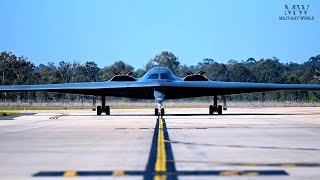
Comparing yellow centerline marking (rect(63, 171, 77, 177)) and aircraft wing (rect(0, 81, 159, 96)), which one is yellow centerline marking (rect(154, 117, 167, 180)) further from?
aircraft wing (rect(0, 81, 159, 96))

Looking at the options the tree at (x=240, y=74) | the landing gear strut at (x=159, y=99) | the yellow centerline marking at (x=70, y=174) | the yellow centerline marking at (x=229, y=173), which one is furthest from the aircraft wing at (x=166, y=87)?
the tree at (x=240, y=74)

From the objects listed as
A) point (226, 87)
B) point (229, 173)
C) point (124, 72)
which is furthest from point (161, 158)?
point (124, 72)

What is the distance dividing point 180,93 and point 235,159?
31.3m

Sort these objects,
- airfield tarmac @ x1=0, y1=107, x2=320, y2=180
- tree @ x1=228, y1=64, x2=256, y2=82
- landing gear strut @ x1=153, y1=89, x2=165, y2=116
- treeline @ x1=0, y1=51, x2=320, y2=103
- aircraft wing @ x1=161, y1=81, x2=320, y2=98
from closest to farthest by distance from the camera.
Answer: airfield tarmac @ x1=0, y1=107, x2=320, y2=180 → landing gear strut @ x1=153, y1=89, x2=165, y2=116 → aircraft wing @ x1=161, y1=81, x2=320, y2=98 → treeline @ x1=0, y1=51, x2=320, y2=103 → tree @ x1=228, y1=64, x2=256, y2=82

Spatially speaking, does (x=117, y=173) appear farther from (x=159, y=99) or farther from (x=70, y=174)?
(x=159, y=99)

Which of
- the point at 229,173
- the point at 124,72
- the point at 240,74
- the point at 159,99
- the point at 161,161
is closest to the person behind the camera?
the point at 229,173

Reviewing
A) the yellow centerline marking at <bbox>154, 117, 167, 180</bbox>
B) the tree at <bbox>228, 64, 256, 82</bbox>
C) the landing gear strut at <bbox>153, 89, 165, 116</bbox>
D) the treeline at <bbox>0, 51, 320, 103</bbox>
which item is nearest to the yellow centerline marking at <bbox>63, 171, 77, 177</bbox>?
the yellow centerline marking at <bbox>154, 117, 167, 180</bbox>

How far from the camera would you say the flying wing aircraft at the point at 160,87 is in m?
39.7

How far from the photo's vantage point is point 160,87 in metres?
39.9

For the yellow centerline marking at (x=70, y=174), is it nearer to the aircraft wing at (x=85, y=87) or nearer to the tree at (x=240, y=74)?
the aircraft wing at (x=85, y=87)

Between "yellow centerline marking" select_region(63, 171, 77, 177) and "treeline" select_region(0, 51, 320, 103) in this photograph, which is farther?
"treeline" select_region(0, 51, 320, 103)

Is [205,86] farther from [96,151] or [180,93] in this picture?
[96,151]

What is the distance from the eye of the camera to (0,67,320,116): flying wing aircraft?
130ft

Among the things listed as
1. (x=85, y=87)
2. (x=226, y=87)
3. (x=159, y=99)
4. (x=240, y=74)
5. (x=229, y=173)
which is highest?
(x=240, y=74)
